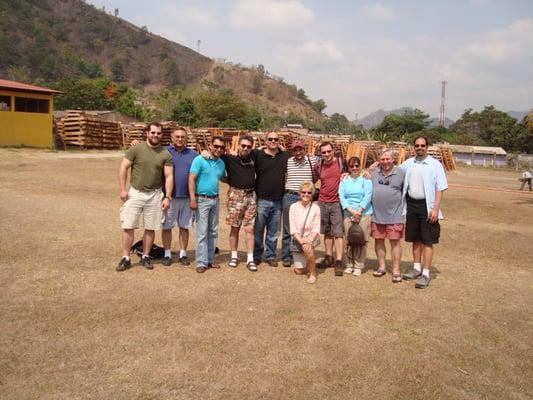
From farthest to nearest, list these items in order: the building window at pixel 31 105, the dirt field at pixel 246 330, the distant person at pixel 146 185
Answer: the building window at pixel 31 105
the distant person at pixel 146 185
the dirt field at pixel 246 330

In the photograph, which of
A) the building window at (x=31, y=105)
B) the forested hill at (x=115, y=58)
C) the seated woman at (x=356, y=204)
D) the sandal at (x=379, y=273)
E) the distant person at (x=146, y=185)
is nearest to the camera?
the distant person at (x=146, y=185)

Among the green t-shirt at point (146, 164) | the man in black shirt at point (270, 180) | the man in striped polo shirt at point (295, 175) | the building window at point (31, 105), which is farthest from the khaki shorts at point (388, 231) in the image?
the building window at point (31, 105)

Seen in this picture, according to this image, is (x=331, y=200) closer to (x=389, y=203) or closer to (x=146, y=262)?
(x=389, y=203)

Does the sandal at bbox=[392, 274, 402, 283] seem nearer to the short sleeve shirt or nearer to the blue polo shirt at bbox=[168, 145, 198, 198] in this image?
the short sleeve shirt

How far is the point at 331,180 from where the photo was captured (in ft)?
18.3

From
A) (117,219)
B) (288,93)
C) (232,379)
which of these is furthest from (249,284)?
(288,93)

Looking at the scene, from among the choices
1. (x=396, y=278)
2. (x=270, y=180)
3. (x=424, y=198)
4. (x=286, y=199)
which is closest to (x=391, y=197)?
(x=424, y=198)

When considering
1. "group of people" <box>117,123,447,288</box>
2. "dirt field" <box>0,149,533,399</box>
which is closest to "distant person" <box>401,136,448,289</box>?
"group of people" <box>117,123,447,288</box>

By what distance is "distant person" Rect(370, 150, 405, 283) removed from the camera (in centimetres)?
529

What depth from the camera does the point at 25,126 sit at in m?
22.5

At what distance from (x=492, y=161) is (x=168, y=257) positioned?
146 feet

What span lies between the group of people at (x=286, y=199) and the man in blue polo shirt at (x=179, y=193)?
12mm

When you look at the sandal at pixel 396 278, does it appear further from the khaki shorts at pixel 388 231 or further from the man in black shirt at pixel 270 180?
the man in black shirt at pixel 270 180

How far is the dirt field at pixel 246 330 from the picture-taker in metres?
3.07
